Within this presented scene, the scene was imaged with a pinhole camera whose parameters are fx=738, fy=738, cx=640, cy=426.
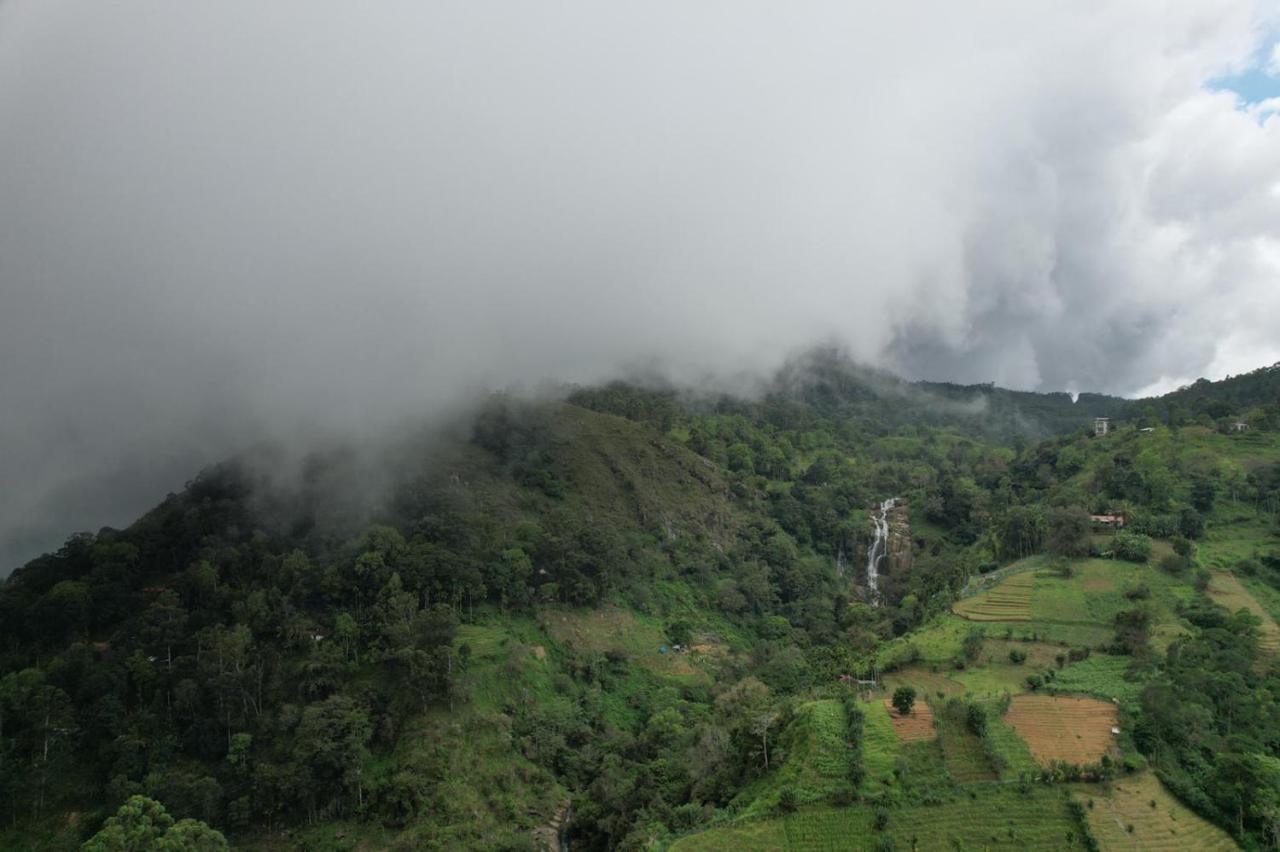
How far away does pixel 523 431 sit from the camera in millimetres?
94750

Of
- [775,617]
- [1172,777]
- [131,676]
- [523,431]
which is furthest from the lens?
[523,431]

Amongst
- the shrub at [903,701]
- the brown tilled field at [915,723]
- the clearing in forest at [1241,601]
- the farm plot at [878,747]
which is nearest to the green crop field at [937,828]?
the farm plot at [878,747]

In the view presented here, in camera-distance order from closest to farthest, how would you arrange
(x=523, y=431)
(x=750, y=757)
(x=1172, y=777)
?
(x=1172, y=777) < (x=750, y=757) < (x=523, y=431)

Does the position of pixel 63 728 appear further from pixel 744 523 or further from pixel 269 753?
pixel 744 523

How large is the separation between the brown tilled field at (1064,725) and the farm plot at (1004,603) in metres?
16.7

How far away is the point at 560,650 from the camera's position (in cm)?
6656

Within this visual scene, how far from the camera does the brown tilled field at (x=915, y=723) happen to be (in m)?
43.3

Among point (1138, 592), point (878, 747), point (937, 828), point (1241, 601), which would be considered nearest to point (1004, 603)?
point (1138, 592)

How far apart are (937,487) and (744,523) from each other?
34.7 metres

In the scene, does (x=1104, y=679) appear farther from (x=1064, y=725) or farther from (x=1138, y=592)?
(x=1138, y=592)

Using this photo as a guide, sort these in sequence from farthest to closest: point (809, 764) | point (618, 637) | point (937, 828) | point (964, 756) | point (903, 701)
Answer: point (618, 637) < point (903, 701) < point (964, 756) < point (809, 764) < point (937, 828)

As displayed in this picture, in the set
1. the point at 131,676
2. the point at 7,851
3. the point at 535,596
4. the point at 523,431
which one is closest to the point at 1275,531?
the point at 535,596

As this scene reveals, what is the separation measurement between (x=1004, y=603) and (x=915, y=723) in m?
27.3

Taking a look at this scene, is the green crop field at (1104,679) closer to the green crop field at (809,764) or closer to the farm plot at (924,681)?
the farm plot at (924,681)
